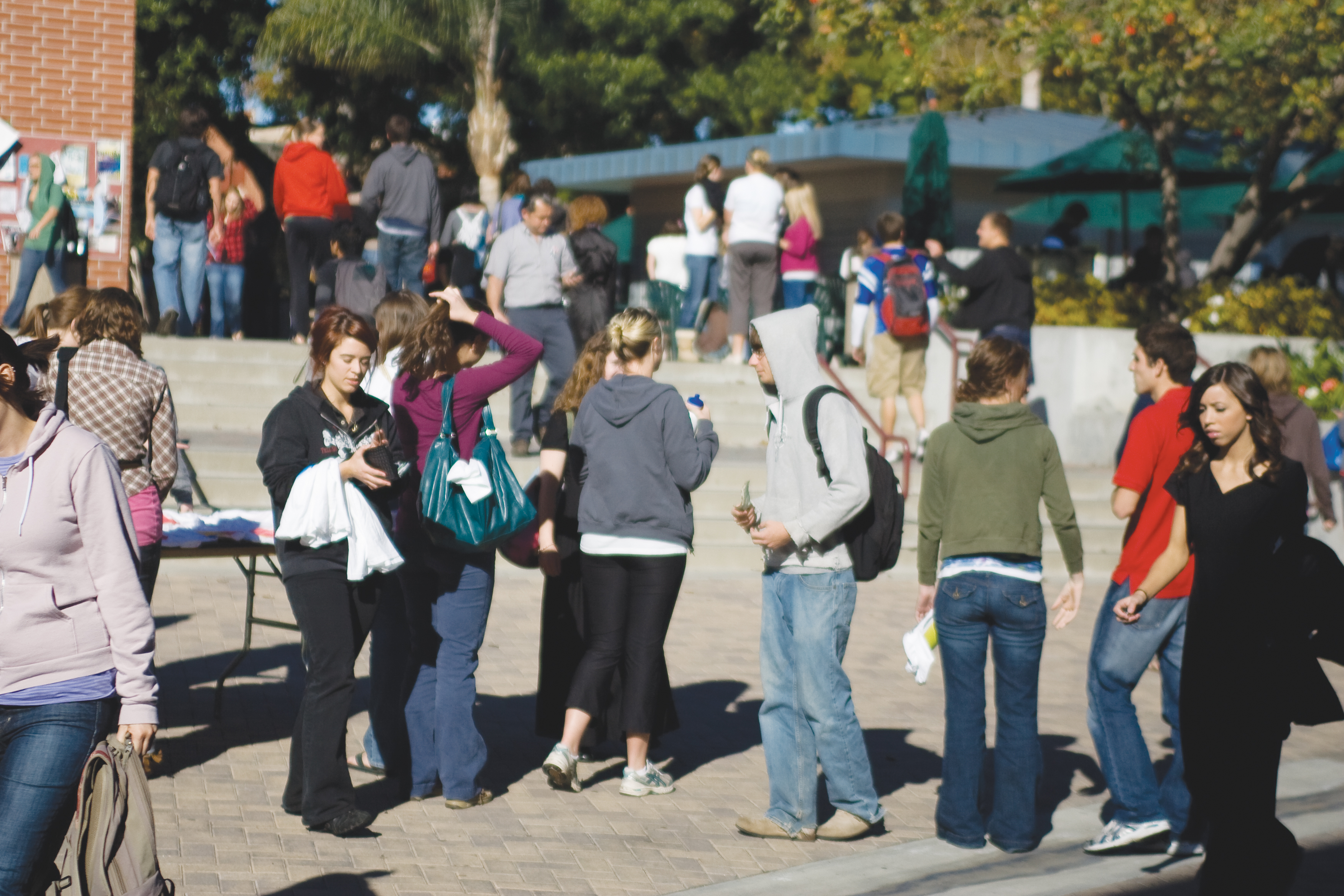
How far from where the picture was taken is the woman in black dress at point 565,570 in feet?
21.3

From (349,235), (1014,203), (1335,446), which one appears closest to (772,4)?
(1014,203)

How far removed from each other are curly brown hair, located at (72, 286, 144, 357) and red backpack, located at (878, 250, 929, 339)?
8071mm

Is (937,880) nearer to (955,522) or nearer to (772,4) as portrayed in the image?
(955,522)

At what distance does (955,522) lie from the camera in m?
5.75

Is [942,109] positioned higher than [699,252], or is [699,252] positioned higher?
[942,109]

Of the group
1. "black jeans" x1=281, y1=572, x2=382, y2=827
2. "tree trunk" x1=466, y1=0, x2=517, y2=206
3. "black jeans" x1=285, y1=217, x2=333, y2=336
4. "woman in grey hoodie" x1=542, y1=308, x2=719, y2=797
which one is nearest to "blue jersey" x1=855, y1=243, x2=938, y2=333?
"black jeans" x1=285, y1=217, x2=333, y2=336

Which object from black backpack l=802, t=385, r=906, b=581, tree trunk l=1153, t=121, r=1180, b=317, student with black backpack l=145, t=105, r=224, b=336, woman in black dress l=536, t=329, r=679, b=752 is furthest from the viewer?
tree trunk l=1153, t=121, r=1180, b=317

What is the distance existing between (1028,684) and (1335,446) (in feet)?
26.6

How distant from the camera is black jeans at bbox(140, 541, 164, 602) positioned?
19.8 feet

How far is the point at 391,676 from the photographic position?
632 cm

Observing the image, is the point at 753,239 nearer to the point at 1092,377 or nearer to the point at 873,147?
the point at 1092,377

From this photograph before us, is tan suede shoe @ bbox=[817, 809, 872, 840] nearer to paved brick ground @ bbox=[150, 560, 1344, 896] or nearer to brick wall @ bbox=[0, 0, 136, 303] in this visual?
paved brick ground @ bbox=[150, 560, 1344, 896]

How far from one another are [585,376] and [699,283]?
403 inches

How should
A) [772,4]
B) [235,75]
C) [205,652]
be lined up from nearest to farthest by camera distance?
[205,652], [772,4], [235,75]
